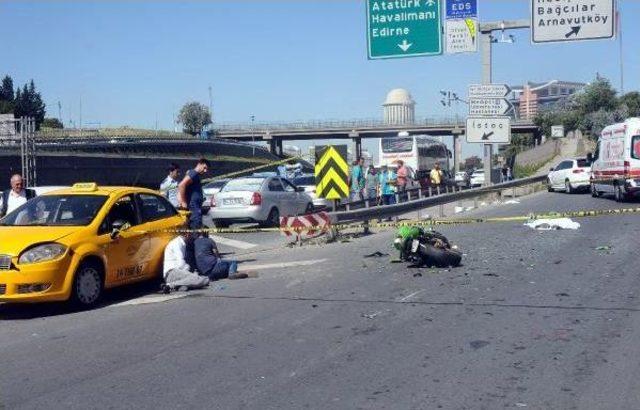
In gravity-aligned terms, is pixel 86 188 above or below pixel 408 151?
below

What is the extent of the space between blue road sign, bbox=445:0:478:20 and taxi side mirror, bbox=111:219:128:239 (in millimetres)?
15466

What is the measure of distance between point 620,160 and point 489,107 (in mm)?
4672

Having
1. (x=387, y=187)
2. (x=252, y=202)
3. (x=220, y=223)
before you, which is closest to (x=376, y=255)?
(x=252, y=202)

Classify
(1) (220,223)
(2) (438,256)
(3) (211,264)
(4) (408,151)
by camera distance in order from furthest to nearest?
1. (4) (408,151)
2. (1) (220,223)
3. (2) (438,256)
4. (3) (211,264)

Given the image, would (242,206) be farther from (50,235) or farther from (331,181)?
(50,235)

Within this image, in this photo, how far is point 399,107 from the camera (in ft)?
389

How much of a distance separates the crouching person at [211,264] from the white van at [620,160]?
1514 cm

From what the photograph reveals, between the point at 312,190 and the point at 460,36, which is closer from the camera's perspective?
the point at 460,36

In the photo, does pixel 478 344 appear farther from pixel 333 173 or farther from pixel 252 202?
pixel 252 202

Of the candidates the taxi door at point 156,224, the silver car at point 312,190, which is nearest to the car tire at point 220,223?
the silver car at point 312,190

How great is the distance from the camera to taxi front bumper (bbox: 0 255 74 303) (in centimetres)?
890

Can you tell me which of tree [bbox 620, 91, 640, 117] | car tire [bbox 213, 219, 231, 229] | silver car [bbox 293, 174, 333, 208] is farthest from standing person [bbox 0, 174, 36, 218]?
tree [bbox 620, 91, 640, 117]

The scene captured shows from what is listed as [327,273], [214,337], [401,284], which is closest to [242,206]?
[327,273]

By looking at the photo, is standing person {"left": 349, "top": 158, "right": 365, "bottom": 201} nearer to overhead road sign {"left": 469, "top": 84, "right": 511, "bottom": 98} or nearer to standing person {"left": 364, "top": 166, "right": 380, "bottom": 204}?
standing person {"left": 364, "top": 166, "right": 380, "bottom": 204}
